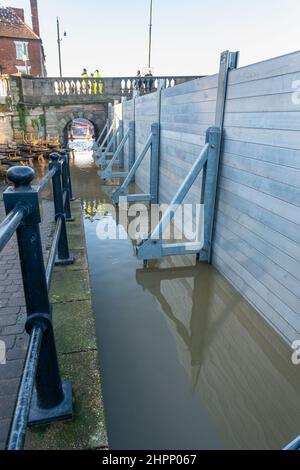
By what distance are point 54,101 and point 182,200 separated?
15262 mm

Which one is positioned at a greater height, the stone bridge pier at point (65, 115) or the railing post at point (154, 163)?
the stone bridge pier at point (65, 115)

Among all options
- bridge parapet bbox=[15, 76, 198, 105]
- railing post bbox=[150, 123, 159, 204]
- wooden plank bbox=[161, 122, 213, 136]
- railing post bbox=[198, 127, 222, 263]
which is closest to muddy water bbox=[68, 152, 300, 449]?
railing post bbox=[198, 127, 222, 263]

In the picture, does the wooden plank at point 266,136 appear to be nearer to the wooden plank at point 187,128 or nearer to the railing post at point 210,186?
the railing post at point 210,186

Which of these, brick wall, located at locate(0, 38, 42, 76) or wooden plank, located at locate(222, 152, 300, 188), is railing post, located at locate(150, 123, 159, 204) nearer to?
wooden plank, located at locate(222, 152, 300, 188)

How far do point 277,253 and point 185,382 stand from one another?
4.84 feet

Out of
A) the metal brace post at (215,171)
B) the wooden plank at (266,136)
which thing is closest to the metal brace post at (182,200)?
the metal brace post at (215,171)

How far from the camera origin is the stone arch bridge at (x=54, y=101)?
1630 centimetres

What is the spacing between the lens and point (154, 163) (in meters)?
7.41

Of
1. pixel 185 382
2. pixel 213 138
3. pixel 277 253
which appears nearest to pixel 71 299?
pixel 185 382

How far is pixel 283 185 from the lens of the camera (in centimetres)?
292

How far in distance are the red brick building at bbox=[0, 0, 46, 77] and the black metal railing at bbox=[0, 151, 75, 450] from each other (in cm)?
3456

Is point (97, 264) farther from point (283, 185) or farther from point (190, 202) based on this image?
point (283, 185)

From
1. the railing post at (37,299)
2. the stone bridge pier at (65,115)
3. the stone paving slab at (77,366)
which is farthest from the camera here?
the stone bridge pier at (65,115)

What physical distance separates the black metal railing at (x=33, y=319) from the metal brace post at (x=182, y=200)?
2.38 meters
